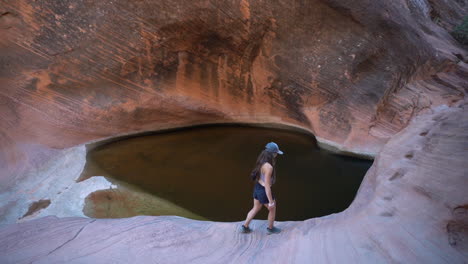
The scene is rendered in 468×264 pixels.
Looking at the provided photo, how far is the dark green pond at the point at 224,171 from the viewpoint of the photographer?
5.55m

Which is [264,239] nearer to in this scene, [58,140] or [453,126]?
[453,126]

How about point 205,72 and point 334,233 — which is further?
point 205,72

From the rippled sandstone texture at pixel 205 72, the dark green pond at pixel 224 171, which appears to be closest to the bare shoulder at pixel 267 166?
the dark green pond at pixel 224 171

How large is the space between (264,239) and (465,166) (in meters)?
2.33

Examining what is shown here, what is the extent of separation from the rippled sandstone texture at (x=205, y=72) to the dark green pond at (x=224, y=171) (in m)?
0.50

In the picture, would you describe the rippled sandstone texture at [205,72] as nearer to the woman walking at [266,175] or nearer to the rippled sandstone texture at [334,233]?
the rippled sandstone texture at [334,233]

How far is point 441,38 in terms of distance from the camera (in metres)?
9.84

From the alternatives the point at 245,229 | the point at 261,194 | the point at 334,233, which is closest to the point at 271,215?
the point at 261,194

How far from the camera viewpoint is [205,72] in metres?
8.54

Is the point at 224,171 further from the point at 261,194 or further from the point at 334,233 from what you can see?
the point at 334,233

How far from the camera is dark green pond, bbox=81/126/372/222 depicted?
18.2 feet

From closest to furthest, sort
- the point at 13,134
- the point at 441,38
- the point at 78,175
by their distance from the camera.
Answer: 1. the point at 78,175
2. the point at 13,134
3. the point at 441,38

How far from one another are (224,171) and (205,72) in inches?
124

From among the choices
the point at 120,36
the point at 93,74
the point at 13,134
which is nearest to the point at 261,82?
the point at 120,36
